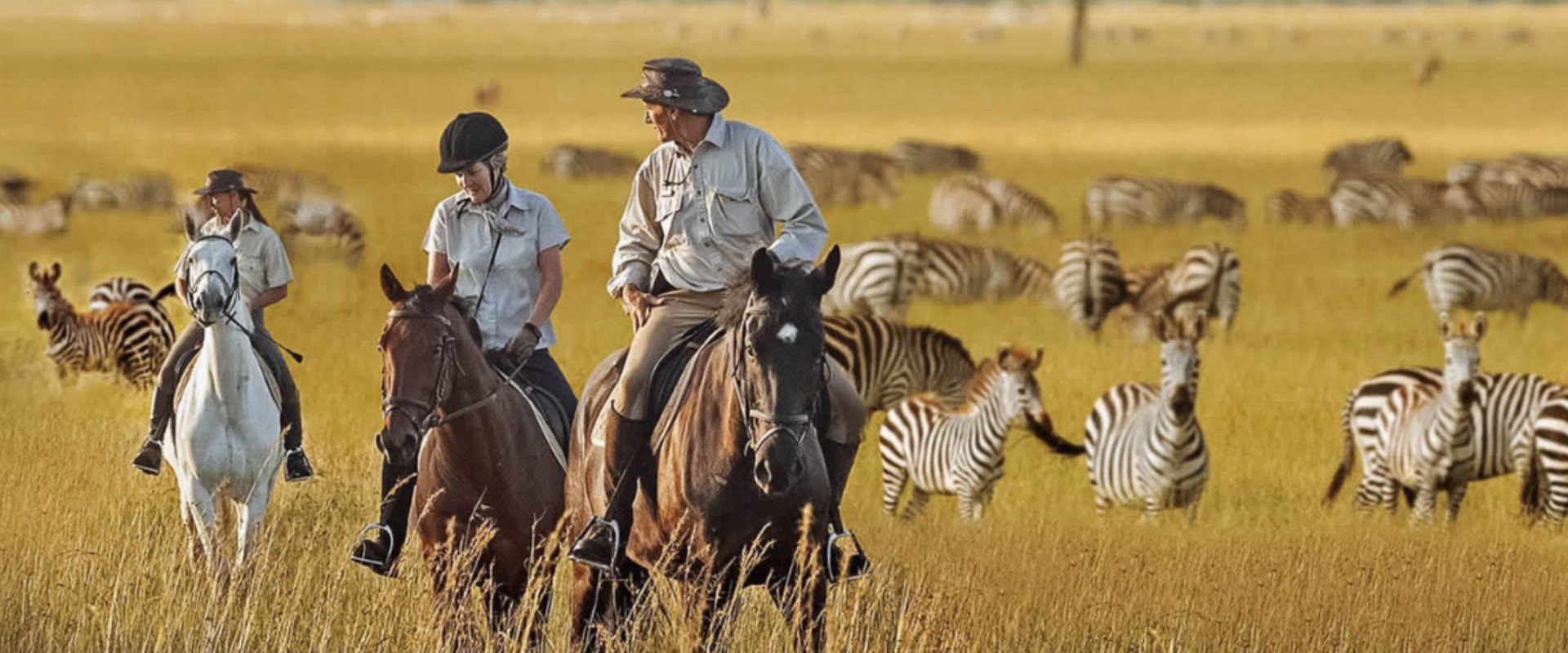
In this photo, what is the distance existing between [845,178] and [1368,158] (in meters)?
15.1

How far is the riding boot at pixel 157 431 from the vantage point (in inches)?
Answer: 450

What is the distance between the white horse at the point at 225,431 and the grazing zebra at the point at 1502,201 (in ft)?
114

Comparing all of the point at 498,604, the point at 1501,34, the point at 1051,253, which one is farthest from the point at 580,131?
the point at 1501,34

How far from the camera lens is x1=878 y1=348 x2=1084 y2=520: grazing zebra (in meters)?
16.4

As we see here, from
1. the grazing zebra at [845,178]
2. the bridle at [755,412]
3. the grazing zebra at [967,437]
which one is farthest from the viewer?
the grazing zebra at [845,178]

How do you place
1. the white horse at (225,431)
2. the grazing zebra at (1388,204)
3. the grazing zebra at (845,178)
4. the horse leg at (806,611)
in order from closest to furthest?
the horse leg at (806,611)
the white horse at (225,431)
the grazing zebra at (1388,204)
the grazing zebra at (845,178)

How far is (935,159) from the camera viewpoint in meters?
57.8

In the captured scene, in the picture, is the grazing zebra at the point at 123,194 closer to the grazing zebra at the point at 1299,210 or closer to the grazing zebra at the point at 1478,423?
the grazing zebra at the point at 1299,210

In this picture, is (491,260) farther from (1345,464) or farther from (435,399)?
(1345,464)

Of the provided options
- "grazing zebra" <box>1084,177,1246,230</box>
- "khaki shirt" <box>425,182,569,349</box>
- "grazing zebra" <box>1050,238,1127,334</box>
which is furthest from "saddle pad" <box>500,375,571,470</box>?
"grazing zebra" <box>1084,177,1246,230</box>

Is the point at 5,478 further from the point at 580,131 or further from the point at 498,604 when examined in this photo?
the point at 580,131

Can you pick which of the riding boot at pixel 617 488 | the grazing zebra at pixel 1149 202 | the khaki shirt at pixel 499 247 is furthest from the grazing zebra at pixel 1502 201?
the riding boot at pixel 617 488

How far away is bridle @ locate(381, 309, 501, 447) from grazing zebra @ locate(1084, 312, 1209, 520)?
804 cm

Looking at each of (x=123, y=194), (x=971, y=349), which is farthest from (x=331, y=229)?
(x=123, y=194)
